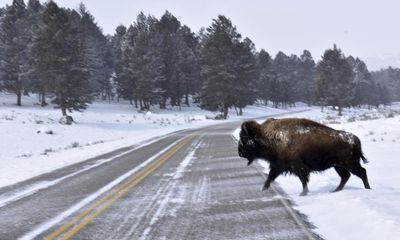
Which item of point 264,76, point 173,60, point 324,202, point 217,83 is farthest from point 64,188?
point 264,76

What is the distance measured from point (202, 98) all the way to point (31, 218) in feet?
189

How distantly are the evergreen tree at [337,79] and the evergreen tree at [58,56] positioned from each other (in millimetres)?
48860

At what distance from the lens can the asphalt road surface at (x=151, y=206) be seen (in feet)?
20.2

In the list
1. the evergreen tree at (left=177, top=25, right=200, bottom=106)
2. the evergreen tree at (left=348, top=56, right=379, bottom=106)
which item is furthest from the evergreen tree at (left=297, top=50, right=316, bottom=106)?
the evergreen tree at (left=177, top=25, right=200, bottom=106)

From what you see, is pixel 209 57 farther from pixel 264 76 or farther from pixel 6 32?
pixel 264 76

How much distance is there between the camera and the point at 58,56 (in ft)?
137

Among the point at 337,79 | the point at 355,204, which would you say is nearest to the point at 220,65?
the point at 337,79

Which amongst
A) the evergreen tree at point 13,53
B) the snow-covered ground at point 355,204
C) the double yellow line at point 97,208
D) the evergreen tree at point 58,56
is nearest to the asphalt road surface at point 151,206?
the double yellow line at point 97,208

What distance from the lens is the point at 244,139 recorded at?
878cm

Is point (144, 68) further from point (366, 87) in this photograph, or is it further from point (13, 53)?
point (366, 87)

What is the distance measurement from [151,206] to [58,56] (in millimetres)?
37346

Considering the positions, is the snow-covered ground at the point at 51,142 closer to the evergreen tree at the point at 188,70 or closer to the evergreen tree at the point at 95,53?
the evergreen tree at the point at 95,53

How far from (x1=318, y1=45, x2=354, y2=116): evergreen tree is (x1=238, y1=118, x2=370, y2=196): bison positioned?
6959 centimetres

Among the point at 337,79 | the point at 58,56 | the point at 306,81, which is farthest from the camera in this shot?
the point at 306,81
